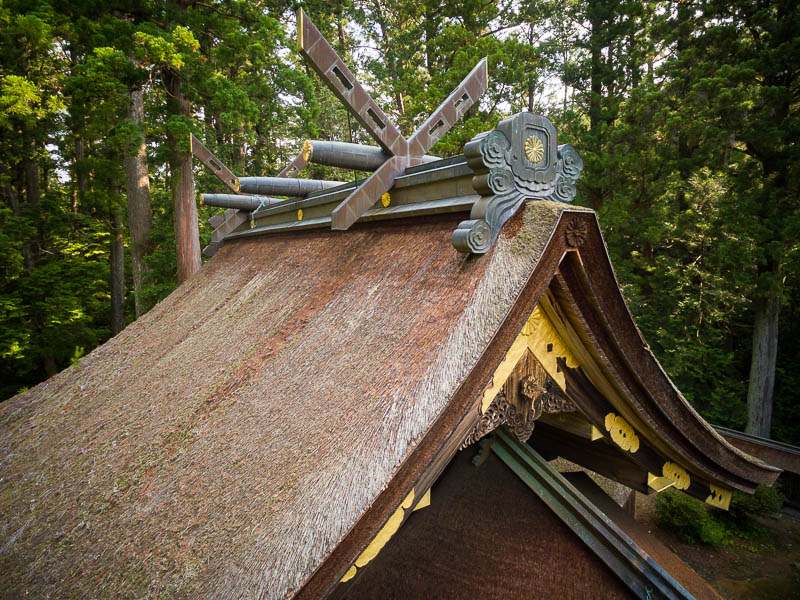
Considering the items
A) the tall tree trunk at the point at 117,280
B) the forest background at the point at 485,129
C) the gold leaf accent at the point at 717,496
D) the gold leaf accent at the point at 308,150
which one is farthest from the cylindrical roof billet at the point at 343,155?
the tall tree trunk at the point at 117,280

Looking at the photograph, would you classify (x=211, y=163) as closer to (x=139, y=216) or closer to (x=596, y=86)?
(x=139, y=216)

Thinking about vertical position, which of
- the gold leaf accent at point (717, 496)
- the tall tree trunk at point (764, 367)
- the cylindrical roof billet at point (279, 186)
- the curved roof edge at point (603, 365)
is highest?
the cylindrical roof billet at point (279, 186)

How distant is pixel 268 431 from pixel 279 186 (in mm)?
2323

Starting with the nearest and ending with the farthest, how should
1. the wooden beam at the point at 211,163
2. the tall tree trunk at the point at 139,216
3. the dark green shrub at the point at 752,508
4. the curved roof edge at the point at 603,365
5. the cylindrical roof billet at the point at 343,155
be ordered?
the curved roof edge at the point at 603,365 < the cylindrical roof billet at the point at 343,155 < the wooden beam at the point at 211,163 < the dark green shrub at the point at 752,508 < the tall tree trunk at the point at 139,216

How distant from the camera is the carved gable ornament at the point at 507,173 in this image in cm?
129

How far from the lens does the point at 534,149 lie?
1390mm

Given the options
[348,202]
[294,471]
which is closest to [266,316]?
[348,202]

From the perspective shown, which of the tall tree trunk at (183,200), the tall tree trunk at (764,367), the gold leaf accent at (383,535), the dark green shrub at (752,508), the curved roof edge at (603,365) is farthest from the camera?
the tall tree trunk at (764,367)

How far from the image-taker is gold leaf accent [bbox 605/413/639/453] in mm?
1575

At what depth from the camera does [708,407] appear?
9250 mm

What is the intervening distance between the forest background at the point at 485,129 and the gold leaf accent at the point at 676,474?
19.8 feet

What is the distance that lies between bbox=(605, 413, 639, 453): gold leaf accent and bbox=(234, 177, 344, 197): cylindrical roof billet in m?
2.36

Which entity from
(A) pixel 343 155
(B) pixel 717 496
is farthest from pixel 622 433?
(A) pixel 343 155

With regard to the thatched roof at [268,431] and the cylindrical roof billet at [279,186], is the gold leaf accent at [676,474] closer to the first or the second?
the thatched roof at [268,431]
